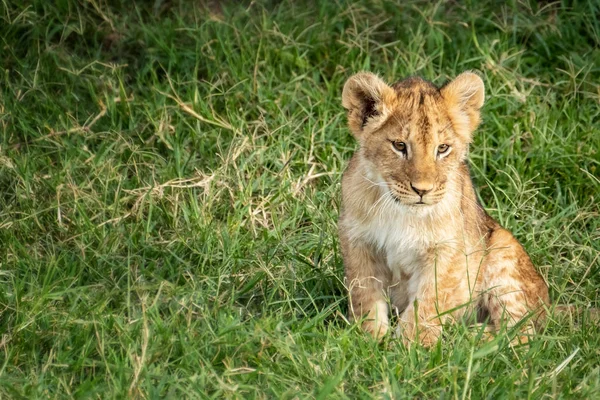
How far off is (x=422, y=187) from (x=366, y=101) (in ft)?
2.20

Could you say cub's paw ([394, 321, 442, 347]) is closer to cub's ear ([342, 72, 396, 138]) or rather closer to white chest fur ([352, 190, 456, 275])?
white chest fur ([352, 190, 456, 275])

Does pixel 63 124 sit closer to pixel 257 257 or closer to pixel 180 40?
pixel 180 40

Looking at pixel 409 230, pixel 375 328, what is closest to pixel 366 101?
pixel 409 230

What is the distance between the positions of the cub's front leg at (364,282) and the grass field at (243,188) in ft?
0.45

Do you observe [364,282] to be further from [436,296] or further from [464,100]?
[464,100]

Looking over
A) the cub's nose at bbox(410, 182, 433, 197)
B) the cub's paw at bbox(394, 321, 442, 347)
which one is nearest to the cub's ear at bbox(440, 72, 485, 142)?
the cub's nose at bbox(410, 182, 433, 197)

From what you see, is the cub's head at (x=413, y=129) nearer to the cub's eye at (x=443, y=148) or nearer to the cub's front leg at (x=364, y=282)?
the cub's eye at (x=443, y=148)

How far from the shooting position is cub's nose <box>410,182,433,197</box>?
6305 millimetres

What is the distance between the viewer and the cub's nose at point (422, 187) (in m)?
6.30

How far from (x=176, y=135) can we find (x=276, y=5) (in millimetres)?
1857

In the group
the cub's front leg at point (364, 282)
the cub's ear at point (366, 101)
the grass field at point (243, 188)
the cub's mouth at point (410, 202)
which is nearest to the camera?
the grass field at point (243, 188)

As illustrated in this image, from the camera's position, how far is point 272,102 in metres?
8.67

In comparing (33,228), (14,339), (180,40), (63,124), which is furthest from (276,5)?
(14,339)

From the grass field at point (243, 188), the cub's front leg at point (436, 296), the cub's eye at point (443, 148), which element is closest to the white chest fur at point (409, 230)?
the cub's front leg at point (436, 296)
